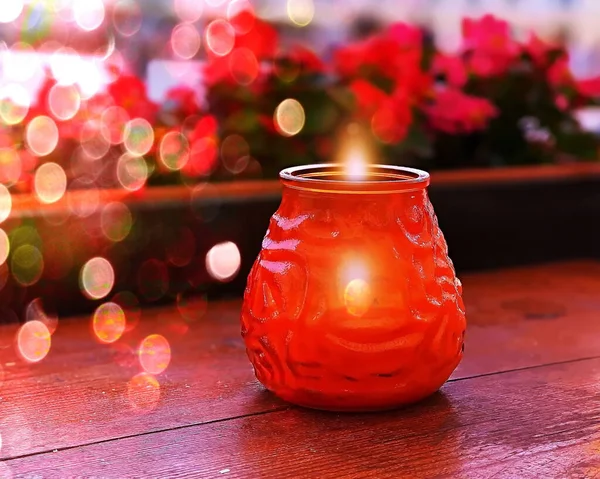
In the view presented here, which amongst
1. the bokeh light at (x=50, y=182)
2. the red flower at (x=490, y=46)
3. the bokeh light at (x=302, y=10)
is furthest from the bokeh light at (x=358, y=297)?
the bokeh light at (x=302, y=10)

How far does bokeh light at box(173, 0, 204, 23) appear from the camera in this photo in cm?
337

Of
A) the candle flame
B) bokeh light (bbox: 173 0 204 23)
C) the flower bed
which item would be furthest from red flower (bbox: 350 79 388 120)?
bokeh light (bbox: 173 0 204 23)

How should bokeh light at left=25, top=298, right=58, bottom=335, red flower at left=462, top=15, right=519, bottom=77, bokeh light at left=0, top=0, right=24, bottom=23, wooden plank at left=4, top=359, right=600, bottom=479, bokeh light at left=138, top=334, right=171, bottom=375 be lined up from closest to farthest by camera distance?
1. wooden plank at left=4, top=359, right=600, bottom=479
2. bokeh light at left=138, top=334, right=171, bottom=375
3. bokeh light at left=25, top=298, right=58, bottom=335
4. red flower at left=462, top=15, right=519, bottom=77
5. bokeh light at left=0, top=0, right=24, bottom=23

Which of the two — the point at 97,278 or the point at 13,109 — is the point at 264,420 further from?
the point at 13,109

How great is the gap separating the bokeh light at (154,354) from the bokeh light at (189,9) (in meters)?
2.58

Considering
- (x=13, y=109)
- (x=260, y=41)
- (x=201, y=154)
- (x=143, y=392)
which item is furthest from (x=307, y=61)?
(x=143, y=392)

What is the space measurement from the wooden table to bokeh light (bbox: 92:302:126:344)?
0.6 inches

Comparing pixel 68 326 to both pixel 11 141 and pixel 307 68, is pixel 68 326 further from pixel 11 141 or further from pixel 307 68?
pixel 307 68

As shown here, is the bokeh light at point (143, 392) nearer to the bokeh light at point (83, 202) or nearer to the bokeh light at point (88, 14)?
the bokeh light at point (83, 202)

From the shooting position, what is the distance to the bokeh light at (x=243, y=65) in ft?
4.54

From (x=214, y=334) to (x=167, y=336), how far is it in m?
0.05

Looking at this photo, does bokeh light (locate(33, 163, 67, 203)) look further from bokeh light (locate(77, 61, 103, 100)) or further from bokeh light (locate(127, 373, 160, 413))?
bokeh light (locate(127, 373, 160, 413))

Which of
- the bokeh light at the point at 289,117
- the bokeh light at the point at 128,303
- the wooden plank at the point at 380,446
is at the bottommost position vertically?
the bokeh light at the point at 128,303

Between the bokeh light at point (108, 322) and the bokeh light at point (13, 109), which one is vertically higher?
the bokeh light at point (13, 109)
